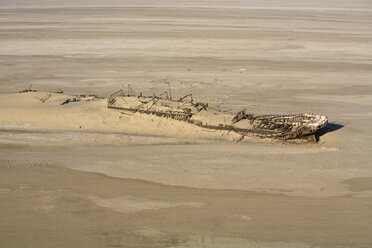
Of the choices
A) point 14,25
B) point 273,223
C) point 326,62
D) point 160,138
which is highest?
point 14,25

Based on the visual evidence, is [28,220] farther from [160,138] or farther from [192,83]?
[192,83]

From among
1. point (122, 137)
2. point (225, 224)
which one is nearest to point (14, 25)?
point (122, 137)

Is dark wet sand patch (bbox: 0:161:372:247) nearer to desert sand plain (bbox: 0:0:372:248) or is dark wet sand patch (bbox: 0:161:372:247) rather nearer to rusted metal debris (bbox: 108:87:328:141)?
desert sand plain (bbox: 0:0:372:248)

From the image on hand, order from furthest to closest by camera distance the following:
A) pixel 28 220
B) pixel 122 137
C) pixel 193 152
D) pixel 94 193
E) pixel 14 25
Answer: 1. pixel 14 25
2. pixel 122 137
3. pixel 193 152
4. pixel 94 193
5. pixel 28 220

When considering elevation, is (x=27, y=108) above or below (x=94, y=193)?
above

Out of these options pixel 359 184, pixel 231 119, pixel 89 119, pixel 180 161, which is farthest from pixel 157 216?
pixel 89 119

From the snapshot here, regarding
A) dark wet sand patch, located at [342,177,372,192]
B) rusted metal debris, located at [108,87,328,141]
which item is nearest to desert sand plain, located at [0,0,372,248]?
dark wet sand patch, located at [342,177,372,192]

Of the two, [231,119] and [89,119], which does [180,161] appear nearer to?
[231,119]
